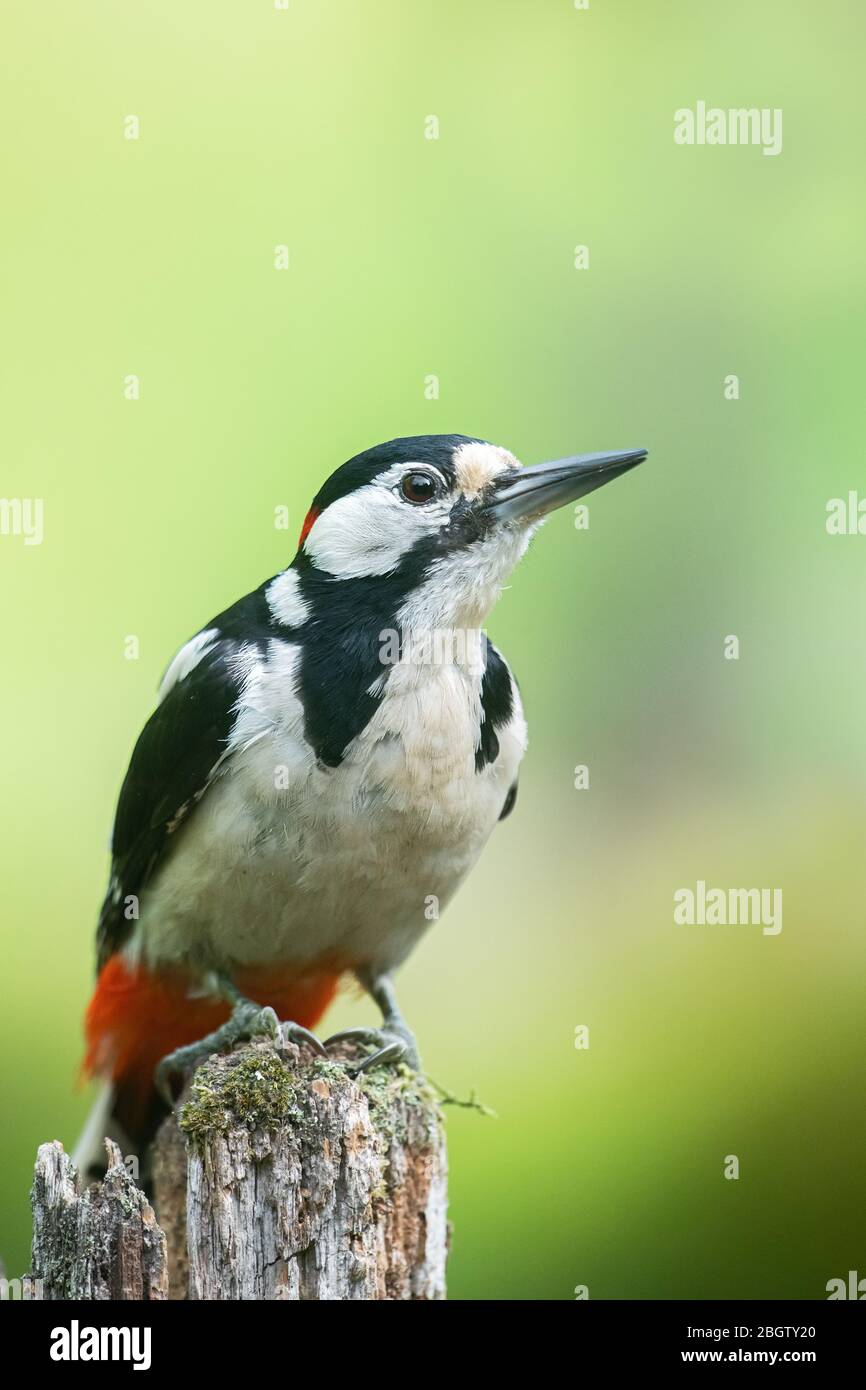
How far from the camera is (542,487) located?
2.52 meters

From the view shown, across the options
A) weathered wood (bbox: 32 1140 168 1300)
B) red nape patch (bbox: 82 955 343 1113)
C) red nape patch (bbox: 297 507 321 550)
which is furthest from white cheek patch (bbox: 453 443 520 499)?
weathered wood (bbox: 32 1140 168 1300)

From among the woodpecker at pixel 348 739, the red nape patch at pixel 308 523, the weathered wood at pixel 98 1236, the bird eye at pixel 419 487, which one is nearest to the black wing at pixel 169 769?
the woodpecker at pixel 348 739

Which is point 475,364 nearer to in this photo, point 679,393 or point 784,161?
point 679,393

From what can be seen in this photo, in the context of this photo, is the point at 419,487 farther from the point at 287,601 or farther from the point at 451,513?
the point at 287,601

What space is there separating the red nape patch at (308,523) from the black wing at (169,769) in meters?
0.26

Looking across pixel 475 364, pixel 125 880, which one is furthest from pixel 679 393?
pixel 125 880

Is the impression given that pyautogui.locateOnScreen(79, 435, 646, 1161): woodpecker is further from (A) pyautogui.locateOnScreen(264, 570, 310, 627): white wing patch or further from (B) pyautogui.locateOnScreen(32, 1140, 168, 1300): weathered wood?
(B) pyautogui.locateOnScreen(32, 1140, 168, 1300): weathered wood

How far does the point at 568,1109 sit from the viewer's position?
3738 millimetres

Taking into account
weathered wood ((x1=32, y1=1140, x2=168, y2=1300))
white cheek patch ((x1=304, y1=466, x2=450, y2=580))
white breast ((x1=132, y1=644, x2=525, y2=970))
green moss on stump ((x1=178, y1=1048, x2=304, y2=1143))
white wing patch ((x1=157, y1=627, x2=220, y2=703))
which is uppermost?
white cheek patch ((x1=304, y1=466, x2=450, y2=580))

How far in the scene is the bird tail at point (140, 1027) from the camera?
9.58ft

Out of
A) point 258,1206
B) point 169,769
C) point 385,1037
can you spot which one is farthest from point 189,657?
point 258,1206

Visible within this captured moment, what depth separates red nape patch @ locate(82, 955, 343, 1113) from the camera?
2891mm

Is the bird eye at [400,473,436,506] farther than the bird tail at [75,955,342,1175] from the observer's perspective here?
No

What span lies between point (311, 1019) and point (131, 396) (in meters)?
1.76
